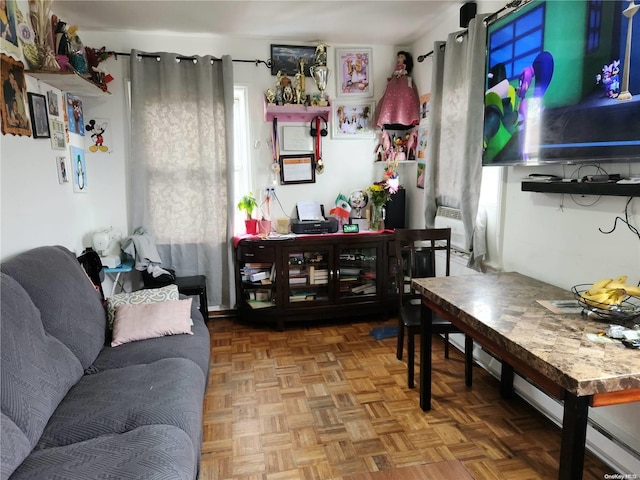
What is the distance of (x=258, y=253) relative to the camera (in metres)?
3.38

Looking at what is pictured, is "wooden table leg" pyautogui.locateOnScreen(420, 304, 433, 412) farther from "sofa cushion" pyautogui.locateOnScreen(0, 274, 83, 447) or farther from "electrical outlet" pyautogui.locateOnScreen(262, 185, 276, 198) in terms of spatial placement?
"electrical outlet" pyautogui.locateOnScreen(262, 185, 276, 198)

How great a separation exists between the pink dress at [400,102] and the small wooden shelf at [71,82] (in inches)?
86.3

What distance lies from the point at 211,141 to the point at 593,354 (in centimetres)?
304

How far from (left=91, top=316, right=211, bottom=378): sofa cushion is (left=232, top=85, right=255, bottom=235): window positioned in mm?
1504

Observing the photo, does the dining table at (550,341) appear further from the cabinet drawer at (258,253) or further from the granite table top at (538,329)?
the cabinet drawer at (258,253)

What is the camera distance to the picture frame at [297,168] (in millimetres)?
3701

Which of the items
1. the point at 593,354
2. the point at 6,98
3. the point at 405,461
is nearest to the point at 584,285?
the point at 593,354

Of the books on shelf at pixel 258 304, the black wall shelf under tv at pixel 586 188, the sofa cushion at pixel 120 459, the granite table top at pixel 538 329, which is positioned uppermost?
the black wall shelf under tv at pixel 586 188

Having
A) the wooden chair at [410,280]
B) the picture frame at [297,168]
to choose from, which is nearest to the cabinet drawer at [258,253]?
the picture frame at [297,168]

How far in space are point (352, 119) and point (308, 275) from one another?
4.79ft

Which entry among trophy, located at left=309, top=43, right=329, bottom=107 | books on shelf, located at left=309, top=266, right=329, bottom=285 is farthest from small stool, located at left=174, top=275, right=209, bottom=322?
trophy, located at left=309, top=43, right=329, bottom=107

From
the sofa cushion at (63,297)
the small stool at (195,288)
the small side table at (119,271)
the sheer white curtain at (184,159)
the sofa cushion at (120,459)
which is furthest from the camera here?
the sheer white curtain at (184,159)

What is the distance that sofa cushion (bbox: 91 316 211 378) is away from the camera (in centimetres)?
200

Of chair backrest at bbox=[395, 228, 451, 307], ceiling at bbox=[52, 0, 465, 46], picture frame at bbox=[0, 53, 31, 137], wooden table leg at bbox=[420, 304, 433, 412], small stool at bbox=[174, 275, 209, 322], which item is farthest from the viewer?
small stool at bbox=[174, 275, 209, 322]
